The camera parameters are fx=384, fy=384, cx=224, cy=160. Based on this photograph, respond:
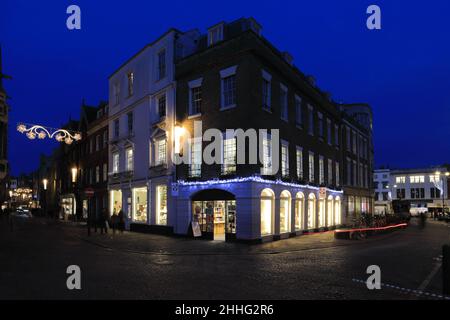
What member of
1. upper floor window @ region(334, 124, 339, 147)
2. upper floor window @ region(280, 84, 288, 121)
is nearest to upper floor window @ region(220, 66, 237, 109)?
upper floor window @ region(280, 84, 288, 121)

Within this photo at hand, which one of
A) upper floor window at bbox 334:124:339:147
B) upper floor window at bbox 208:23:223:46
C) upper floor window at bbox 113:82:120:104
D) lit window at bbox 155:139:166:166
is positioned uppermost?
upper floor window at bbox 208:23:223:46

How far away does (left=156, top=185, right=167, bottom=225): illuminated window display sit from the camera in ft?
83.8

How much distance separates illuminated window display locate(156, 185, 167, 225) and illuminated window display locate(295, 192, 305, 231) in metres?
8.72

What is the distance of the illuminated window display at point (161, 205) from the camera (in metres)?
25.5

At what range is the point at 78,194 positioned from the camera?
4416 centimetres

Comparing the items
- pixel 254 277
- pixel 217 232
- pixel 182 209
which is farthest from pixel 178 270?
pixel 182 209

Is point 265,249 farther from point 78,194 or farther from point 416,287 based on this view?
point 78,194

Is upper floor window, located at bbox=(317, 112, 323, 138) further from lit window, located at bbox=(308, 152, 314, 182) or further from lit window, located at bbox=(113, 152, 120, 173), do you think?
lit window, located at bbox=(113, 152, 120, 173)

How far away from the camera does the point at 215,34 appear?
2345 centimetres

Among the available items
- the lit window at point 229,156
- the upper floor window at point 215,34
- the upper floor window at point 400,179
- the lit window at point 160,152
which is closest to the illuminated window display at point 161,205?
the lit window at point 160,152

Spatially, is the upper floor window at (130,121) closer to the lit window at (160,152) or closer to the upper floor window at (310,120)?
the lit window at (160,152)

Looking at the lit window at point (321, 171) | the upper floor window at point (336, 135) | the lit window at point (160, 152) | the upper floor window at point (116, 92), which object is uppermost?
the upper floor window at point (116, 92)

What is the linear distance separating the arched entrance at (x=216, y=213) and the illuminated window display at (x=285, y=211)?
3814 millimetres
